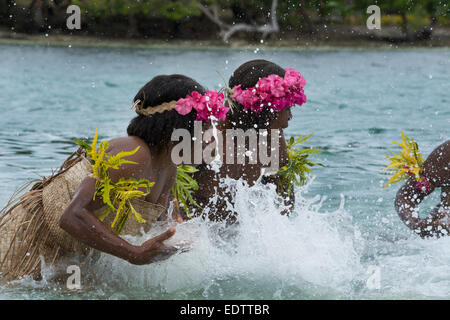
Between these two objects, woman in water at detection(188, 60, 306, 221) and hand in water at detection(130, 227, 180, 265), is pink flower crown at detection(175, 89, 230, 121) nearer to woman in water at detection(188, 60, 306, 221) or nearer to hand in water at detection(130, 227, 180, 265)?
hand in water at detection(130, 227, 180, 265)

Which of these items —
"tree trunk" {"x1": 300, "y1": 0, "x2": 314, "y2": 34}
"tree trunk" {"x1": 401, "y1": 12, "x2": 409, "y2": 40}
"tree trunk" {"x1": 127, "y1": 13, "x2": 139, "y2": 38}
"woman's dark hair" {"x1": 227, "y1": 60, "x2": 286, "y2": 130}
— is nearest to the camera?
"woman's dark hair" {"x1": 227, "y1": 60, "x2": 286, "y2": 130}

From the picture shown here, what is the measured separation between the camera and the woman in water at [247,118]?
4.23m

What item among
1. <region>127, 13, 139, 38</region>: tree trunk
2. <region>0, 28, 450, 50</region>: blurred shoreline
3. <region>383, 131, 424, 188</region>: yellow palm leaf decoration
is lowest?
<region>0, 28, 450, 50</region>: blurred shoreline

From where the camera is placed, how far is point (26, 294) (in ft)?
11.1

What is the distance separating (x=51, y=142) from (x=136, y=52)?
1245cm

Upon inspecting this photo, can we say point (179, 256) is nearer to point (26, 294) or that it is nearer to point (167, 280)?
point (167, 280)

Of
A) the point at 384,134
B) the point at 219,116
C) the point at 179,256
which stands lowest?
the point at 384,134

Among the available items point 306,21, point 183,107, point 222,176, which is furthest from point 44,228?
point 306,21

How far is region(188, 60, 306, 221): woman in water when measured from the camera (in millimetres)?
4234

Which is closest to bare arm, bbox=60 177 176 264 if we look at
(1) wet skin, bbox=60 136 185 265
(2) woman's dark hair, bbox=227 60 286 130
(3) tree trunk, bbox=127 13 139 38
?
(1) wet skin, bbox=60 136 185 265

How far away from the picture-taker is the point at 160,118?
325cm

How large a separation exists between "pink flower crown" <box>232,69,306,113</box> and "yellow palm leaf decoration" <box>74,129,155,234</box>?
1123 millimetres
